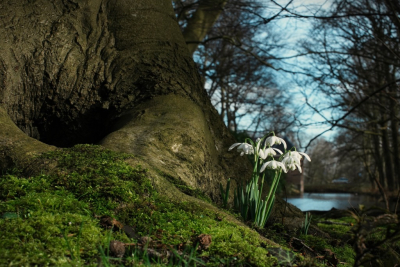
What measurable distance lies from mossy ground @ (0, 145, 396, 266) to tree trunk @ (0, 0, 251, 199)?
921 mm

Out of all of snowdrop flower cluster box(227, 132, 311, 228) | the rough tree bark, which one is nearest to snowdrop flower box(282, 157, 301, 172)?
snowdrop flower cluster box(227, 132, 311, 228)

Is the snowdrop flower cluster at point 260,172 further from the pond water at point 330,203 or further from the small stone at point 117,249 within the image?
the pond water at point 330,203

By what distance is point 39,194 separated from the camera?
2.28m

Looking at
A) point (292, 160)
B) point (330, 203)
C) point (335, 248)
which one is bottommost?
point (330, 203)

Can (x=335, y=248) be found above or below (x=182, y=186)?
below

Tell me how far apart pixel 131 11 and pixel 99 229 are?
3635mm

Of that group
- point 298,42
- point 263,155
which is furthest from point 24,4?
point 298,42

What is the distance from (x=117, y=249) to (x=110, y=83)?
304 centimetres

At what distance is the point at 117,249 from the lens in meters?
1.86

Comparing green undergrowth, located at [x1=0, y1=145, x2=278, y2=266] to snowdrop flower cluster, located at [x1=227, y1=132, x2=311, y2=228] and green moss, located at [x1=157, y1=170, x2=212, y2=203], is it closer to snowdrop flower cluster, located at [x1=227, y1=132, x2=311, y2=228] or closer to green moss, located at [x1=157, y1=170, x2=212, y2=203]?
green moss, located at [x1=157, y1=170, x2=212, y2=203]

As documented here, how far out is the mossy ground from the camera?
69.2 inches

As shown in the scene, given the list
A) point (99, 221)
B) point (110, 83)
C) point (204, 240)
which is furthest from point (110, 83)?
point (204, 240)

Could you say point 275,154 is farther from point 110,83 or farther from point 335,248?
point 110,83

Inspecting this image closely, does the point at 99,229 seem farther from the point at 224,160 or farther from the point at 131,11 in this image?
the point at 131,11
